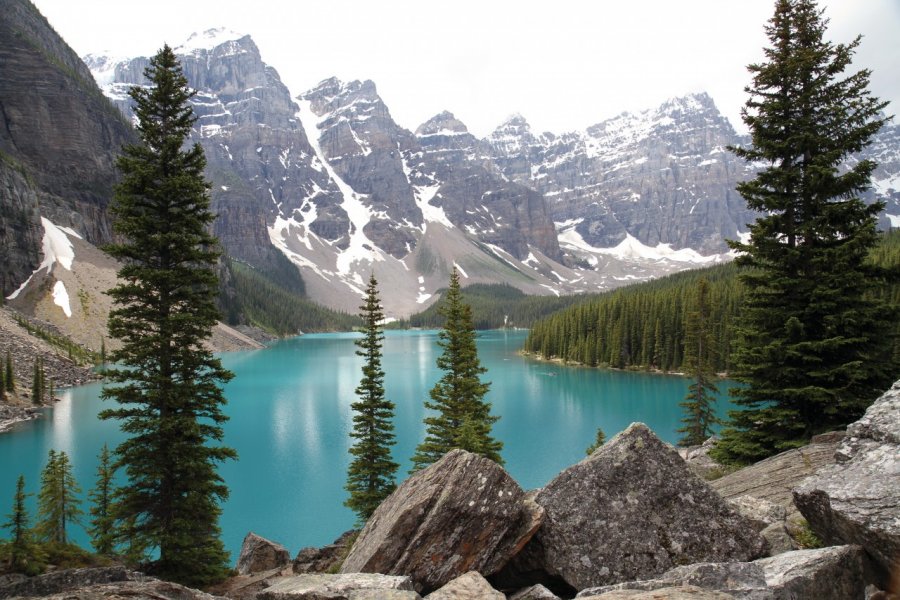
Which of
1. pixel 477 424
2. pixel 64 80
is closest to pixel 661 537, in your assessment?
pixel 477 424

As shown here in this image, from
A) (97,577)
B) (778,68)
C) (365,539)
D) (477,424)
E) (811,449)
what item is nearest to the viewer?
(97,577)

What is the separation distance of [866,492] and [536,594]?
4402 millimetres

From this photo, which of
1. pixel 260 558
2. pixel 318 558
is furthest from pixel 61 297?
pixel 318 558

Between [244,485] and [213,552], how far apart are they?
83.0ft

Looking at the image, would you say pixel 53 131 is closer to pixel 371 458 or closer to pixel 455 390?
pixel 371 458

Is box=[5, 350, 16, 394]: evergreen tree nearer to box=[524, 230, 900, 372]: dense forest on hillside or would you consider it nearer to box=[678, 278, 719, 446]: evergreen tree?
box=[678, 278, 719, 446]: evergreen tree

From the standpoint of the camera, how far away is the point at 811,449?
1160cm

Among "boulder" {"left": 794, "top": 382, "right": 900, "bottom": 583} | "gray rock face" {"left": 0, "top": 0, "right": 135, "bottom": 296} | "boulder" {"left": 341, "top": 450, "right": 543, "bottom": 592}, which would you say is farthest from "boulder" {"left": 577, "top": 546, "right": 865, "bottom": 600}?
"gray rock face" {"left": 0, "top": 0, "right": 135, "bottom": 296}

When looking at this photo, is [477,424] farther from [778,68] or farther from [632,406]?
[632,406]

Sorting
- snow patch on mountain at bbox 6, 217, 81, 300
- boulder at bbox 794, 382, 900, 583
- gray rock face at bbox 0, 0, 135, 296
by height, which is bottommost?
boulder at bbox 794, 382, 900, 583

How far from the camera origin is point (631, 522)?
330 inches

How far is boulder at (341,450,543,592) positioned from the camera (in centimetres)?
825

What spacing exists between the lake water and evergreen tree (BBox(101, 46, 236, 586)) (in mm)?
13686

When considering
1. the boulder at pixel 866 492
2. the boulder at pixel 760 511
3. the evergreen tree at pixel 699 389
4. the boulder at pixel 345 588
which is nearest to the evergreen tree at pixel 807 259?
the boulder at pixel 760 511
